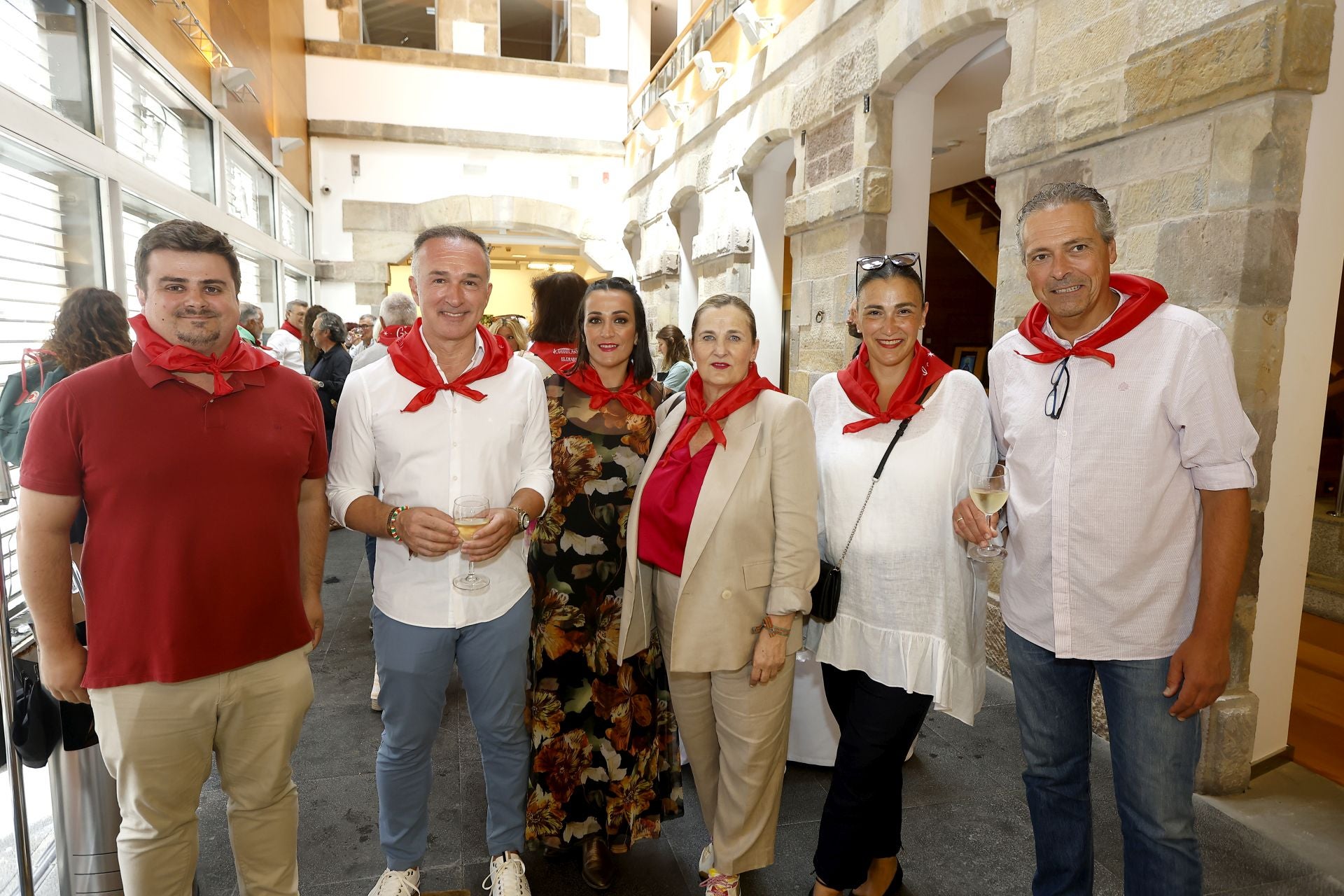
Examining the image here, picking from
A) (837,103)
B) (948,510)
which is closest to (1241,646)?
(948,510)

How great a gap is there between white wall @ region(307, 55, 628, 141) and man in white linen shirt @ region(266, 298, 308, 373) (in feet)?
16.5

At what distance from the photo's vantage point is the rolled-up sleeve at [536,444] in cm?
203

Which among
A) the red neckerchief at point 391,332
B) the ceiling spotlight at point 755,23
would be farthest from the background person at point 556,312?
the ceiling spotlight at point 755,23

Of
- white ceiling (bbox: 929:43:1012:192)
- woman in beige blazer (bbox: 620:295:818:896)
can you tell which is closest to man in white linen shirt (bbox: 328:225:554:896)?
woman in beige blazer (bbox: 620:295:818:896)

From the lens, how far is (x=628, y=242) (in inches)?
438

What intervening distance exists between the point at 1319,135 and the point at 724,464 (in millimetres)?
2207

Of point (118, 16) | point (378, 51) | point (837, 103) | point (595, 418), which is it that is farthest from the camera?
point (378, 51)

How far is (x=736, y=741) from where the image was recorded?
6.45ft

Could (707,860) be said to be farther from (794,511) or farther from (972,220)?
(972,220)

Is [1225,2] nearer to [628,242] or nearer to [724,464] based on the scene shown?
[724,464]

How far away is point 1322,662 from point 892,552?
334 cm

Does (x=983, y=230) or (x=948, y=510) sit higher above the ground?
(x=983, y=230)

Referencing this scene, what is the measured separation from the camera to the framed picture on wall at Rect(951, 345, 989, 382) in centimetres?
993

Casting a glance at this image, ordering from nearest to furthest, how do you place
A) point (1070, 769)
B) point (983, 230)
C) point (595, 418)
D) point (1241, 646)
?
point (1070, 769), point (595, 418), point (1241, 646), point (983, 230)
